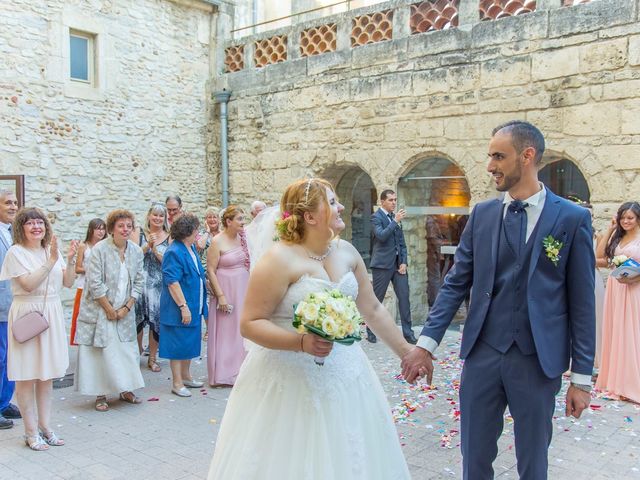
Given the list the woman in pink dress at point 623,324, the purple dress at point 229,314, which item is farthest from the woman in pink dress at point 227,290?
the woman in pink dress at point 623,324

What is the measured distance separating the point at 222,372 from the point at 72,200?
539 cm

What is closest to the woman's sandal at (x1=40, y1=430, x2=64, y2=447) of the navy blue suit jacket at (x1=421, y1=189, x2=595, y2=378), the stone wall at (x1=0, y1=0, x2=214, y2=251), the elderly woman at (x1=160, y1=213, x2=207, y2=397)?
the elderly woman at (x1=160, y1=213, x2=207, y2=397)

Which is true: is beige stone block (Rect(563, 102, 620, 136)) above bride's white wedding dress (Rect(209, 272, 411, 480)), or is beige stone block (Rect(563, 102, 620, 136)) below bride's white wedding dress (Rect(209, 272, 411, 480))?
above

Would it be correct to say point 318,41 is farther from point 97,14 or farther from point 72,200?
point 72,200

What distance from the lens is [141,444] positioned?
483 cm

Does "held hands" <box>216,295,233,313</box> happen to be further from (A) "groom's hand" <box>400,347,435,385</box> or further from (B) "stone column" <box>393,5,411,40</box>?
(B) "stone column" <box>393,5,411,40</box>

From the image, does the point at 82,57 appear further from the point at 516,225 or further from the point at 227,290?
the point at 516,225

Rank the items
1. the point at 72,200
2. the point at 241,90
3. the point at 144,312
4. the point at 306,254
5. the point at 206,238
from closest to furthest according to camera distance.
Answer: the point at 306,254
the point at 144,312
the point at 206,238
the point at 72,200
the point at 241,90

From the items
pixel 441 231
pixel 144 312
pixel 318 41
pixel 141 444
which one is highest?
pixel 318 41

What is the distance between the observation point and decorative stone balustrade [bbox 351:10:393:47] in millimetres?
9633

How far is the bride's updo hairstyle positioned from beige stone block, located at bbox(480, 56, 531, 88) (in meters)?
6.00

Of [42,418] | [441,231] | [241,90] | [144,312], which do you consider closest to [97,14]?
[241,90]

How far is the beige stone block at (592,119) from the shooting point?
752cm

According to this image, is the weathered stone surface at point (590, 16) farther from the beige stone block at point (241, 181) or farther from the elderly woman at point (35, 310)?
the elderly woman at point (35, 310)
